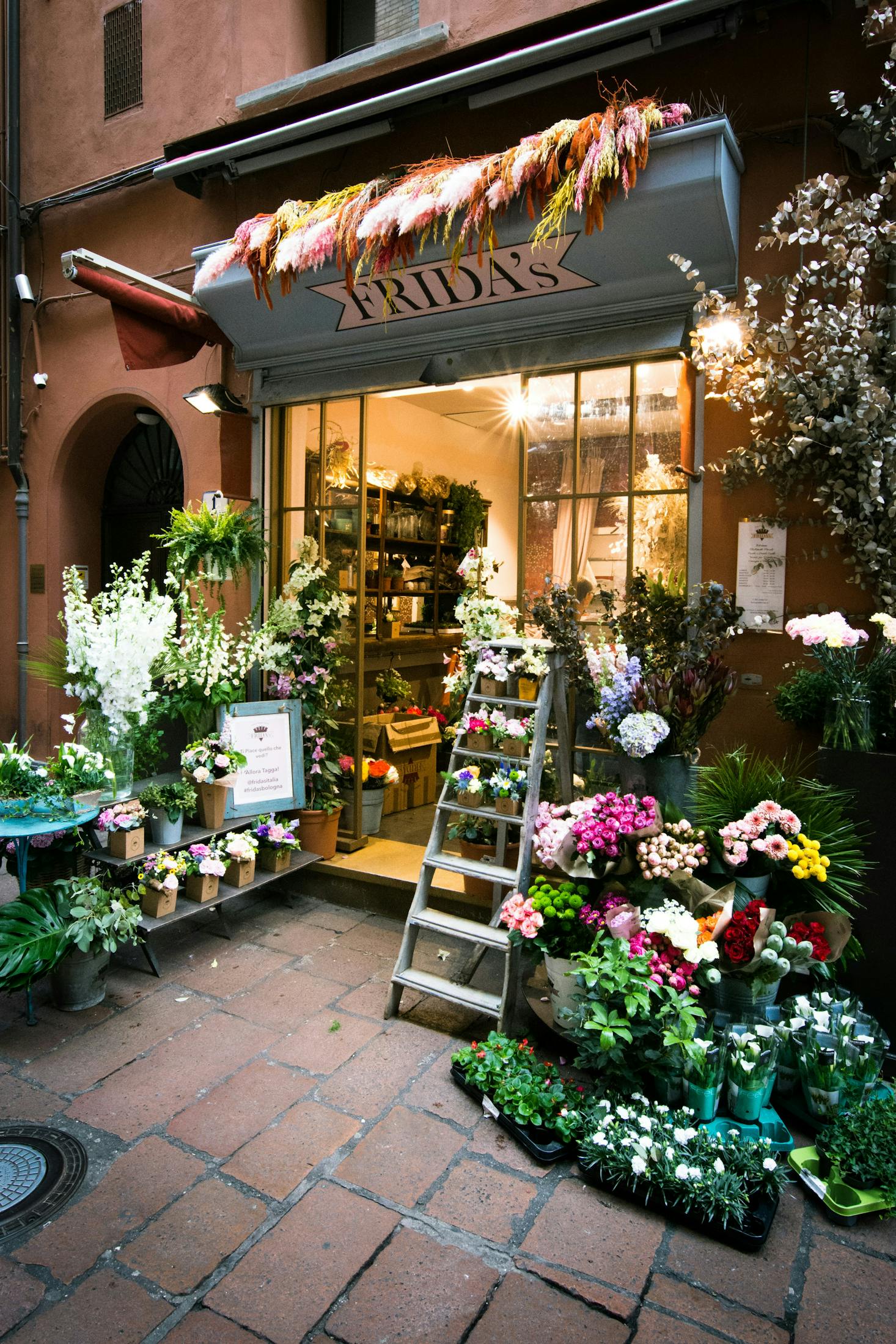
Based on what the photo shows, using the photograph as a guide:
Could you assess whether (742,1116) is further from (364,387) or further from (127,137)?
(127,137)

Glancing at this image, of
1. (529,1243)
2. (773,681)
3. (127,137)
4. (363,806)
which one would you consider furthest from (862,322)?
(127,137)

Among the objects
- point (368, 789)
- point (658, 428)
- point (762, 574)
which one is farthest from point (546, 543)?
point (368, 789)

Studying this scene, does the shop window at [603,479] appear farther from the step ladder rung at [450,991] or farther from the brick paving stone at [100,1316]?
the brick paving stone at [100,1316]

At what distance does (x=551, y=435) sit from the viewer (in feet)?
16.4

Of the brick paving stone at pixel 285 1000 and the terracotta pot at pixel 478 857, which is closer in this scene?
the brick paving stone at pixel 285 1000

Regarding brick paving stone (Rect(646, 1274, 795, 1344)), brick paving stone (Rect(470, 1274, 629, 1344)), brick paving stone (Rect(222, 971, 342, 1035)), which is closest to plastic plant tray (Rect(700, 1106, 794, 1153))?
brick paving stone (Rect(646, 1274, 795, 1344))

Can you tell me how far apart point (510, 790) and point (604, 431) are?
7.14ft

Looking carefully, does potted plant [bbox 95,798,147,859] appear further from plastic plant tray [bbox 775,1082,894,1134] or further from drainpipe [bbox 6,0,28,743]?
drainpipe [bbox 6,0,28,743]

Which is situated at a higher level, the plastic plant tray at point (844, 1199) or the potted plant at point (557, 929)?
the potted plant at point (557, 929)

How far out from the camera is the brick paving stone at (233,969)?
435cm

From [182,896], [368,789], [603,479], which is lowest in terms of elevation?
[182,896]

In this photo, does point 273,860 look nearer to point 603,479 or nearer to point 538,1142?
point 538,1142

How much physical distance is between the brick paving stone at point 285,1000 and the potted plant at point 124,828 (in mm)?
959

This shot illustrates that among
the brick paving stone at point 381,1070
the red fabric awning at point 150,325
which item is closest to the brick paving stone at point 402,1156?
the brick paving stone at point 381,1070
